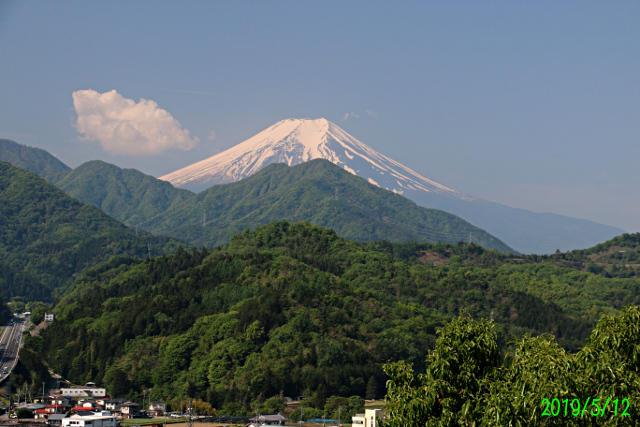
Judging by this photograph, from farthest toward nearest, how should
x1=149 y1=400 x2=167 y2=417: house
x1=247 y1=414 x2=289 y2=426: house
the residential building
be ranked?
x1=149 y1=400 x2=167 y2=417: house → the residential building → x1=247 y1=414 x2=289 y2=426: house

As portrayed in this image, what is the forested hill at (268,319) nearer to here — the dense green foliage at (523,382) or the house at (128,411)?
the house at (128,411)

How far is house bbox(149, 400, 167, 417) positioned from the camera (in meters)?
82.6

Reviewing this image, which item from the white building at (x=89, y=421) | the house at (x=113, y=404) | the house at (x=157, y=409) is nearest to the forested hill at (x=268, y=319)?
the house at (x=157, y=409)

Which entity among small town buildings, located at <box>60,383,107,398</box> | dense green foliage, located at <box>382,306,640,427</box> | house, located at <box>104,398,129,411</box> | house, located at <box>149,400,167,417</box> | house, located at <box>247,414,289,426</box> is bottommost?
house, located at <box>247,414,289,426</box>

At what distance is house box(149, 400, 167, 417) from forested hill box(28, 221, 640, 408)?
7.36m

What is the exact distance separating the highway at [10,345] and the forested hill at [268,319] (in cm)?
410

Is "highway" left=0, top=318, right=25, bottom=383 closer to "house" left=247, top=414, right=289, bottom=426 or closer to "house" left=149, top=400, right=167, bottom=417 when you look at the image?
"house" left=149, top=400, right=167, bottom=417

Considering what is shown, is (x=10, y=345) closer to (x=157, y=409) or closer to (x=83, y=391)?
(x=83, y=391)

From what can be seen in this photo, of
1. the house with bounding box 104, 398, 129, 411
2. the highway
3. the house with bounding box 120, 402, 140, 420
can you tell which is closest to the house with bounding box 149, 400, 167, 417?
the house with bounding box 120, 402, 140, 420

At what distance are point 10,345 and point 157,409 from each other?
4432cm

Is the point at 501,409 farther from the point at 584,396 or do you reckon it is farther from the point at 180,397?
the point at 180,397

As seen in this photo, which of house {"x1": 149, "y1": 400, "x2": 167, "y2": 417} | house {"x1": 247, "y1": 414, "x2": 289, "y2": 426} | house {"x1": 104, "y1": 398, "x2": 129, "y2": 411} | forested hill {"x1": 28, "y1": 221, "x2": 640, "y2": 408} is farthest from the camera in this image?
forested hill {"x1": 28, "y1": 221, "x2": 640, "y2": 408}

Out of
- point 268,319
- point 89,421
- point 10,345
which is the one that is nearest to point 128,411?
point 89,421

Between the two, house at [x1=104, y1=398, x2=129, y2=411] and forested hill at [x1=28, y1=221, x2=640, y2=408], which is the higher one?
forested hill at [x1=28, y1=221, x2=640, y2=408]
